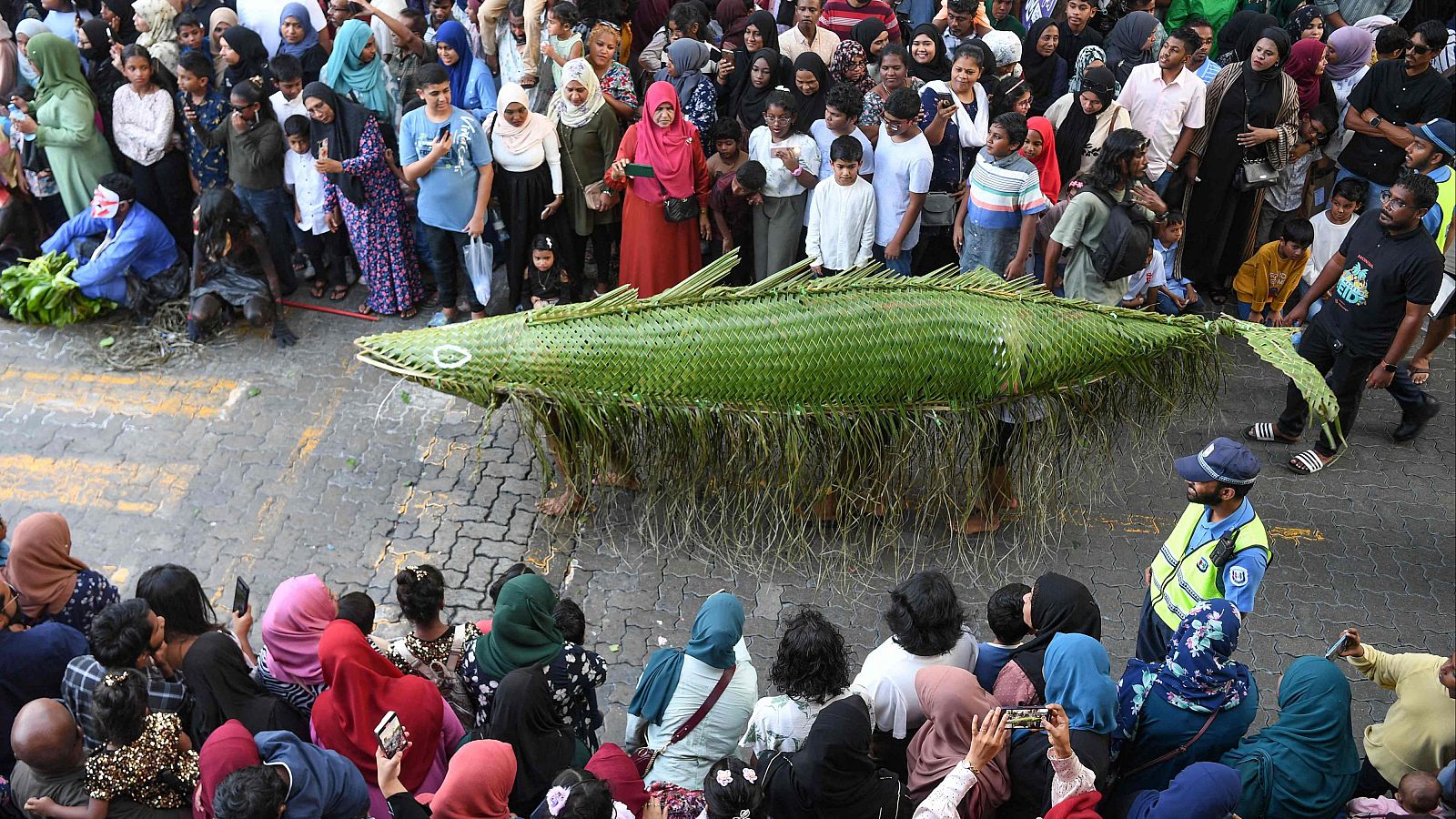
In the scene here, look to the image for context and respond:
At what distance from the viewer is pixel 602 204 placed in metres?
6.91

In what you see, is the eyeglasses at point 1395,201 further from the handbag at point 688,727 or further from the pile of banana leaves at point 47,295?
the pile of banana leaves at point 47,295

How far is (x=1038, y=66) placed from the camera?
288 inches

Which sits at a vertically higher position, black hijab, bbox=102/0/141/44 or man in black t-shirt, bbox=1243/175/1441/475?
black hijab, bbox=102/0/141/44

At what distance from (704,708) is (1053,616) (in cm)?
127

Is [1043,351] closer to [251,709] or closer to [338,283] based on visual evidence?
[251,709]

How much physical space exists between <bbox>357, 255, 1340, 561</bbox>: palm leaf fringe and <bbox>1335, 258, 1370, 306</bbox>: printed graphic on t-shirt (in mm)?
936

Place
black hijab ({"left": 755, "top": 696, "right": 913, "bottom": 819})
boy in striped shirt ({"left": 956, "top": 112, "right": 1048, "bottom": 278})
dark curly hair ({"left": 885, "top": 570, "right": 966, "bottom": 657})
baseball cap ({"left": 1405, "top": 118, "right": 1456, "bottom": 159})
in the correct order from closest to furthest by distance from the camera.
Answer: black hijab ({"left": 755, "top": 696, "right": 913, "bottom": 819}), dark curly hair ({"left": 885, "top": 570, "right": 966, "bottom": 657}), boy in striped shirt ({"left": 956, "top": 112, "right": 1048, "bottom": 278}), baseball cap ({"left": 1405, "top": 118, "right": 1456, "bottom": 159})

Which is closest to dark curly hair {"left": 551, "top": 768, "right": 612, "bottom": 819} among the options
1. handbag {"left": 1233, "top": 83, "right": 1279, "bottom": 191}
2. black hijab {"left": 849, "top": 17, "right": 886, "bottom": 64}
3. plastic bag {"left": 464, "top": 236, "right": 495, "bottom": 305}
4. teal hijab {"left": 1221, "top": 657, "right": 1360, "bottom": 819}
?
teal hijab {"left": 1221, "top": 657, "right": 1360, "bottom": 819}

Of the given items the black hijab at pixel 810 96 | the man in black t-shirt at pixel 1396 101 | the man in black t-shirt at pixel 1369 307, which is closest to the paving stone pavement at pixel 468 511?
the man in black t-shirt at pixel 1369 307

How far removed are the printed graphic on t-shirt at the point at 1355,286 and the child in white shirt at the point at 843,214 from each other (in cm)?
251

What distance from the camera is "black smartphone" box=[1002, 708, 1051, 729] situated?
11.5ft

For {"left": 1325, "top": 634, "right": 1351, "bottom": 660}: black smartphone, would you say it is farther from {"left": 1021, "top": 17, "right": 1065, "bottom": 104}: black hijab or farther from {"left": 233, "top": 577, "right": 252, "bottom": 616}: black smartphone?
{"left": 1021, "top": 17, "right": 1065, "bottom": 104}: black hijab

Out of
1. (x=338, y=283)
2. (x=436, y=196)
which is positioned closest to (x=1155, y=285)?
(x=436, y=196)

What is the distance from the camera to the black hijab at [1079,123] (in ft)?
21.9
